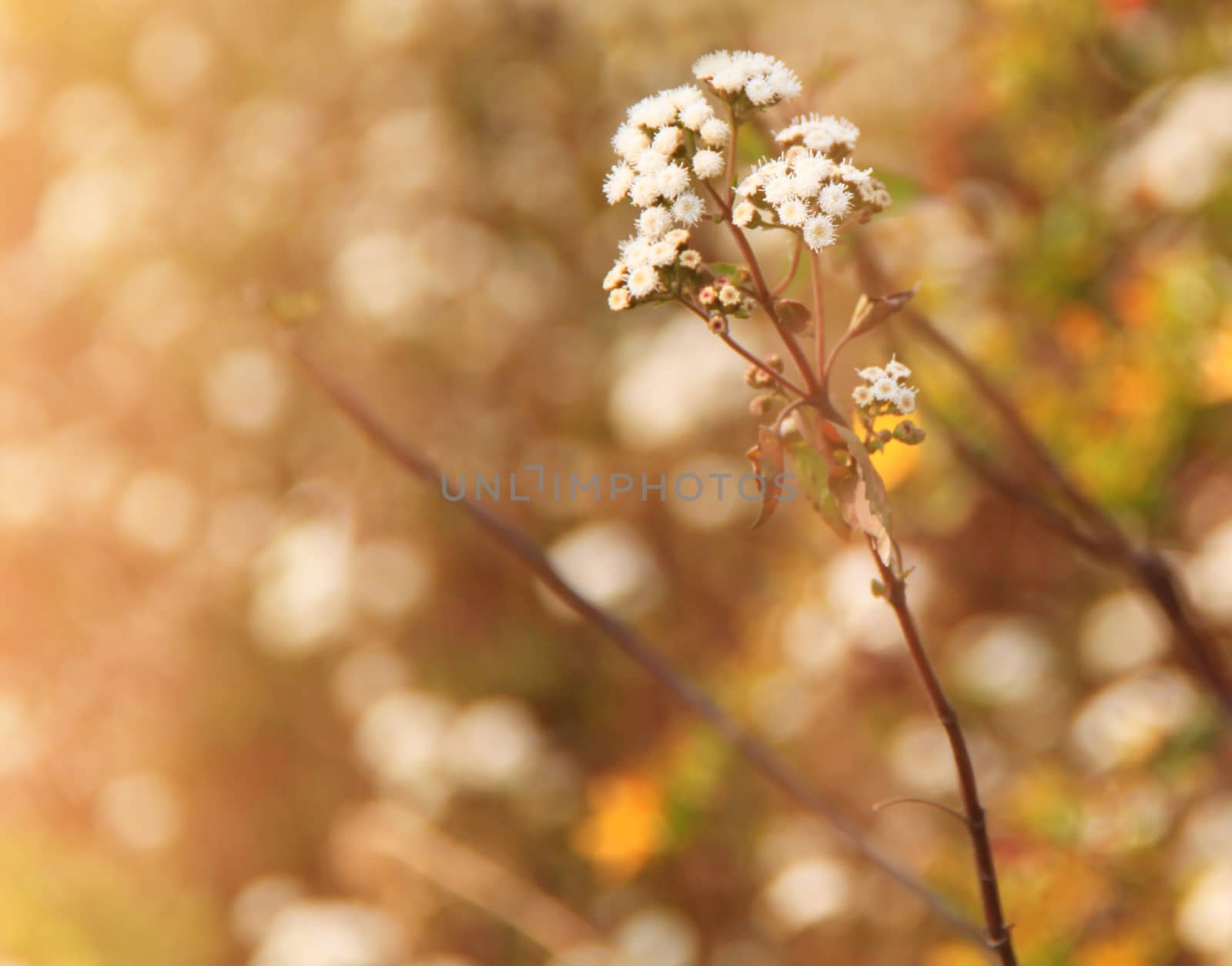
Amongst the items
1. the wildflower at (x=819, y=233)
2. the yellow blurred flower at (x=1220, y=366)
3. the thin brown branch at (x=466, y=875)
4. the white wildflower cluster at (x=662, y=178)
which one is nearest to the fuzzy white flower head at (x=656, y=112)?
the white wildflower cluster at (x=662, y=178)

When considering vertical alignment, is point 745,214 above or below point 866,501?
above

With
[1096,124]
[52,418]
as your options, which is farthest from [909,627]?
[52,418]

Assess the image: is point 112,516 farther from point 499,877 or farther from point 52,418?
point 499,877

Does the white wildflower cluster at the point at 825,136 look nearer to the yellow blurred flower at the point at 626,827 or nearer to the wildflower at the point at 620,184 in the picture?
the wildflower at the point at 620,184

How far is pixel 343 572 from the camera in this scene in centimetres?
219

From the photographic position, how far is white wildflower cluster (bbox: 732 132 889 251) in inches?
20.9

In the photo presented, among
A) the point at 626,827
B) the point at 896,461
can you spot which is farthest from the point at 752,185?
the point at 626,827

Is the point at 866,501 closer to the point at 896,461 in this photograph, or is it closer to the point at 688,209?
the point at 688,209

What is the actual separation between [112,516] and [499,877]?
56.0 inches

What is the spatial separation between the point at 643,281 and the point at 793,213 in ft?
0.27

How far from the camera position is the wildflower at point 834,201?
53 cm

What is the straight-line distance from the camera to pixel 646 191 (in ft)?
1.83

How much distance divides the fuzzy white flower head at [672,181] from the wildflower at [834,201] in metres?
0.07

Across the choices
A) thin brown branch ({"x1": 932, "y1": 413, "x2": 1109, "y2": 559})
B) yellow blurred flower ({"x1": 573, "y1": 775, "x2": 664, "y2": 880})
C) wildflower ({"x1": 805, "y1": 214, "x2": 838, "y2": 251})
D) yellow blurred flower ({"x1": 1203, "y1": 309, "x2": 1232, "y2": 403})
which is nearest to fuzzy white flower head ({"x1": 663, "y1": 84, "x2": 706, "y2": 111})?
wildflower ({"x1": 805, "y1": 214, "x2": 838, "y2": 251})
